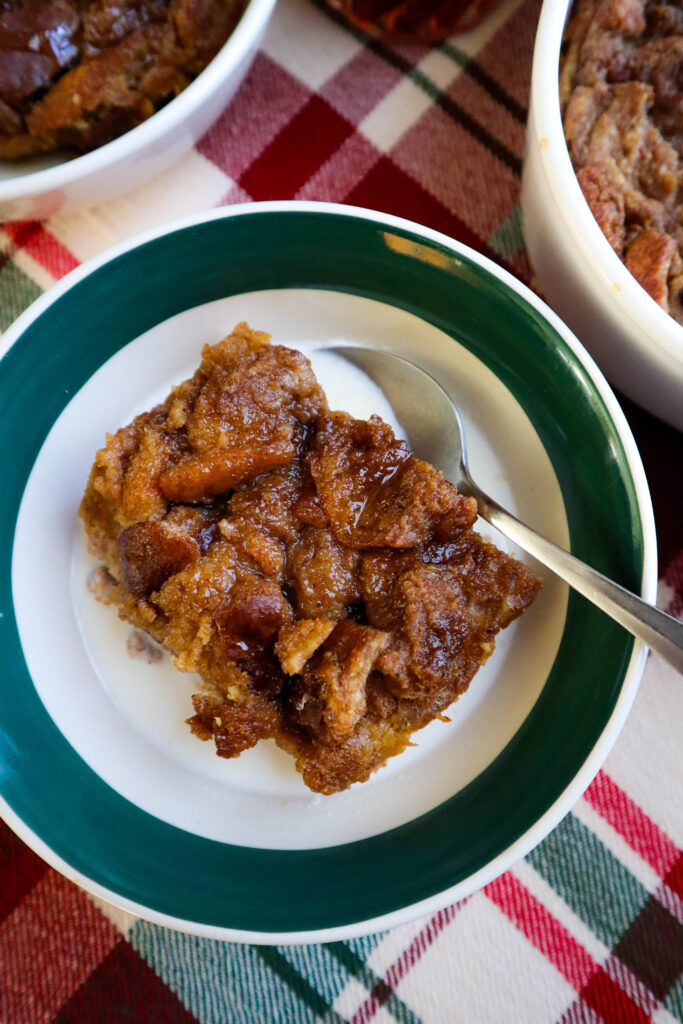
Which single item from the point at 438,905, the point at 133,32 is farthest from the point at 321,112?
the point at 438,905

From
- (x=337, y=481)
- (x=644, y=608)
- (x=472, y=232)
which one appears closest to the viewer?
(x=644, y=608)

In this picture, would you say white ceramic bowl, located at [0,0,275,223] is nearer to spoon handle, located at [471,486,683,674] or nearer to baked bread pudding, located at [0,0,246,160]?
baked bread pudding, located at [0,0,246,160]

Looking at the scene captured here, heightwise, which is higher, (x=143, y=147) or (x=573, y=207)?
(x=573, y=207)

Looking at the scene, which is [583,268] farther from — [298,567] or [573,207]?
[298,567]

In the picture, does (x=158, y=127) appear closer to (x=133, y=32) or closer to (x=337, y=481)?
(x=133, y=32)

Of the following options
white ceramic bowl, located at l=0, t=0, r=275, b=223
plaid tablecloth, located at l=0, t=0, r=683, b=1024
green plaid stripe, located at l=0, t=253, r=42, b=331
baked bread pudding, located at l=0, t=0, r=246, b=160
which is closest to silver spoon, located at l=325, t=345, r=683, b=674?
plaid tablecloth, located at l=0, t=0, r=683, b=1024

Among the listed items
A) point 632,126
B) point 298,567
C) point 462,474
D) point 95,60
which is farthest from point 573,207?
point 95,60

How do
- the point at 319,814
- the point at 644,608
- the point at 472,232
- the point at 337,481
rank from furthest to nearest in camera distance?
1. the point at 472,232
2. the point at 319,814
3. the point at 337,481
4. the point at 644,608
